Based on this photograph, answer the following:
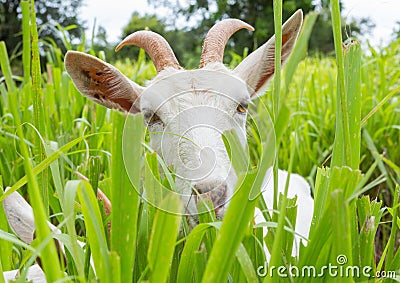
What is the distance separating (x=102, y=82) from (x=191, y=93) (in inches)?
14.7

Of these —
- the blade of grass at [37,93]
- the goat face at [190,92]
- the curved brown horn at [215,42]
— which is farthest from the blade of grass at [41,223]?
the curved brown horn at [215,42]

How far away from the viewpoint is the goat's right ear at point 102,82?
1.81 metres

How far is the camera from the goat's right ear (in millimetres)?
1810

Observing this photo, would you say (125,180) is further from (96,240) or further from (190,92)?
(190,92)

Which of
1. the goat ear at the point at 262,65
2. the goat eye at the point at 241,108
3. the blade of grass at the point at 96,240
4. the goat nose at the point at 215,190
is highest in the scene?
the goat ear at the point at 262,65

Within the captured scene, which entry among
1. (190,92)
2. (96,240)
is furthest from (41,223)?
(190,92)

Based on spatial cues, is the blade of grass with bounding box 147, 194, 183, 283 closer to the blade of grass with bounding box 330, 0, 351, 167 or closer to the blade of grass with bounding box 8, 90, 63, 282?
the blade of grass with bounding box 8, 90, 63, 282

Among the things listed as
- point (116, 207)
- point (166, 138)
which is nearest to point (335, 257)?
point (116, 207)

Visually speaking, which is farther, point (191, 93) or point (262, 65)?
point (262, 65)

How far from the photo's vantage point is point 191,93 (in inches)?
73.6

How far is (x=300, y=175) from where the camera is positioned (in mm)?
3059

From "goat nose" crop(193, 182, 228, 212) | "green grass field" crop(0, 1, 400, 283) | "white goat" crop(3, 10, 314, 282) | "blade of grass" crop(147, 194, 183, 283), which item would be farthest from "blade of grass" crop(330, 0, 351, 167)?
"white goat" crop(3, 10, 314, 282)

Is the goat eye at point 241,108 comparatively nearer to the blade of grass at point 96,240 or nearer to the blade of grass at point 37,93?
the blade of grass at point 37,93

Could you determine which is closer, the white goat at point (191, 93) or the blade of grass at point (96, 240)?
the blade of grass at point (96, 240)
